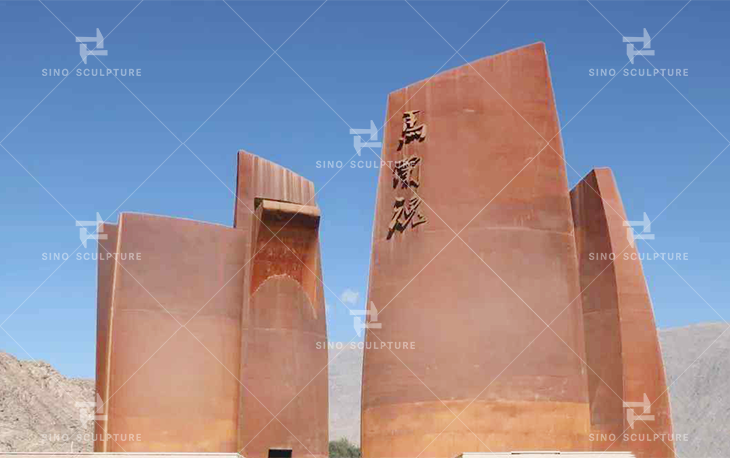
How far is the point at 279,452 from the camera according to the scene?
70.4ft

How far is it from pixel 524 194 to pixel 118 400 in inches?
358

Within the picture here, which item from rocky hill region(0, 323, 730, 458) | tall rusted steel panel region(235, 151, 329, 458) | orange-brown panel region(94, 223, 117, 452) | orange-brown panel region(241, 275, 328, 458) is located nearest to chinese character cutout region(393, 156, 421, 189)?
tall rusted steel panel region(235, 151, 329, 458)

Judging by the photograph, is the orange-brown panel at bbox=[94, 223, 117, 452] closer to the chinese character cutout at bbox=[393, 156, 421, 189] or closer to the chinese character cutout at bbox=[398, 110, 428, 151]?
the chinese character cutout at bbox=[393, 156, 421, 189]

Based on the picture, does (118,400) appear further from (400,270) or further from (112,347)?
(400,270)

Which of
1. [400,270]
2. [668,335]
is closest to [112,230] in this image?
[400,270]

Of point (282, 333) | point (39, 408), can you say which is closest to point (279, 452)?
point (282, 333)

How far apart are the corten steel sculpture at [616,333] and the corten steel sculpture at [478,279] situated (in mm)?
4237

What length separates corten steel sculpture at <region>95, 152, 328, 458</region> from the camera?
811 inches

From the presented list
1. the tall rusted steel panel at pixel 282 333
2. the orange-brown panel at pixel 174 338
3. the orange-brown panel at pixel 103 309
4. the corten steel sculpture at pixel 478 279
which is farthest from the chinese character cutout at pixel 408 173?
the orange-brown panel at pixel 103 309

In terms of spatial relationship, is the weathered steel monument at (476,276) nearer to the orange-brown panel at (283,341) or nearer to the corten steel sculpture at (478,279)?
the corten steel sculpture at (478,279)

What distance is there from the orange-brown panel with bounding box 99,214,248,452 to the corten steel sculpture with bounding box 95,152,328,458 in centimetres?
2

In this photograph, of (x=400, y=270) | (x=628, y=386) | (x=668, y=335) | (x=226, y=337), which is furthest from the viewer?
(x=668, y=335)

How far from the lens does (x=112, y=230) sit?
2156 cm

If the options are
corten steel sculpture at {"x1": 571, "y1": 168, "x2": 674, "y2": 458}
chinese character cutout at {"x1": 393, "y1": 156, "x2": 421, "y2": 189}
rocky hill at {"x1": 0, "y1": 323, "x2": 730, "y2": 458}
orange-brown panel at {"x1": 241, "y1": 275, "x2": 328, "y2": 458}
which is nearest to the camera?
chinese character cutout at {"x1": 393, "y1": 156, "x2": 421, "y2": 189}
